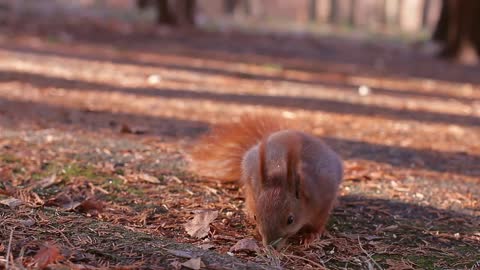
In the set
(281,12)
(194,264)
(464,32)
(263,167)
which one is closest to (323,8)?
(281,12)

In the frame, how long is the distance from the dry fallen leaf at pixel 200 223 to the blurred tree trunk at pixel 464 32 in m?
10.5

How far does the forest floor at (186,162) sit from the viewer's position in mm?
2641

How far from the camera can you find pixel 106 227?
2.69 meters

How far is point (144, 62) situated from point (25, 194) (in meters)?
6.66

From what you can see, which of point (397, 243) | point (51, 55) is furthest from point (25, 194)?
point (51, 55)

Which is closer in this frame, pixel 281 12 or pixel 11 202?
pixel 11 202

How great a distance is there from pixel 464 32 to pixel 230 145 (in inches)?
392

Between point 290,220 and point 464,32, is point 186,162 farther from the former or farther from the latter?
point 464,32

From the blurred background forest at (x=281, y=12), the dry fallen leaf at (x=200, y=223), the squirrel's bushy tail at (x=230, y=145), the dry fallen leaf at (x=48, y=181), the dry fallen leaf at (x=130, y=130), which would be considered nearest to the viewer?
the dry fallen leaf at (x=200, y=223)

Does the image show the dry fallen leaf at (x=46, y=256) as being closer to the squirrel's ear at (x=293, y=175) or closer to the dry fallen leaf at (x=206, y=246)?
the dry fallen leaf at (x=206, y=246)

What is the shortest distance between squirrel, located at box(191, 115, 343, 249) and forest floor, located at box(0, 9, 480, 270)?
10 cm

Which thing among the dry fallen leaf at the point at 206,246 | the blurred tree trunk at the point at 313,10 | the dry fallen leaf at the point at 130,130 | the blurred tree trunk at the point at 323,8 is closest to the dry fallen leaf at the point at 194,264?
the dry fallen leaf at the point at 206,246

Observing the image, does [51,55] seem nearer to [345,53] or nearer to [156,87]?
[156,87]

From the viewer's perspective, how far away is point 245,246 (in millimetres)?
2701
